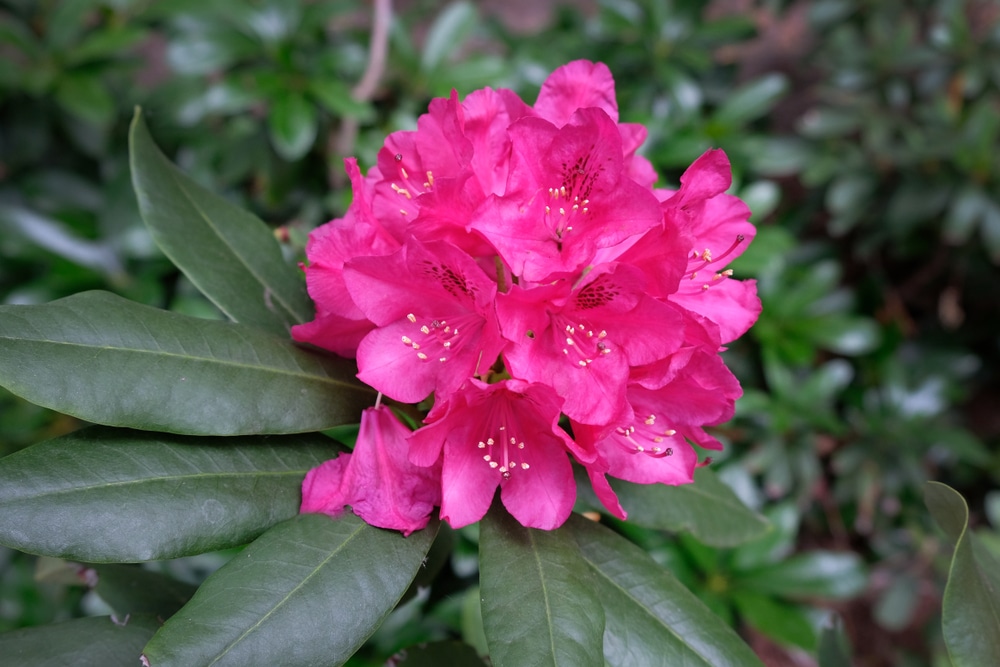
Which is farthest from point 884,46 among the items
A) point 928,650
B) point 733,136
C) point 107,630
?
point 107,630

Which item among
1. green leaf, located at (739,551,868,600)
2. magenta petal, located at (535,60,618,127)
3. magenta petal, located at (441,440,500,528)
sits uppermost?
magenta petal, located at (535,60,618,127)

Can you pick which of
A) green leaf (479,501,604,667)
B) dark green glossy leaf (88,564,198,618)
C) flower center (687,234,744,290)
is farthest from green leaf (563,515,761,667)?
dark green glossy leaf (88,564,198,618)

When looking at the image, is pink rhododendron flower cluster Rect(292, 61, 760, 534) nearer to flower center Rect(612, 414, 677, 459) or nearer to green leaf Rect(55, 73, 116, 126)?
flower center Rect(612, 414, 677, 459)

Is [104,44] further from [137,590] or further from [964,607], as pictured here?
[964,607]

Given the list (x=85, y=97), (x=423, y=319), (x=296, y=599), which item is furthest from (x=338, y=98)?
(x=296, y=599)

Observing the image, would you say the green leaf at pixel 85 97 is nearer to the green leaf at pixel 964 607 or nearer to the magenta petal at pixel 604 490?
the magenta petal at pixel 604 490

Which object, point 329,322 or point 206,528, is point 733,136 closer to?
point 329,322
